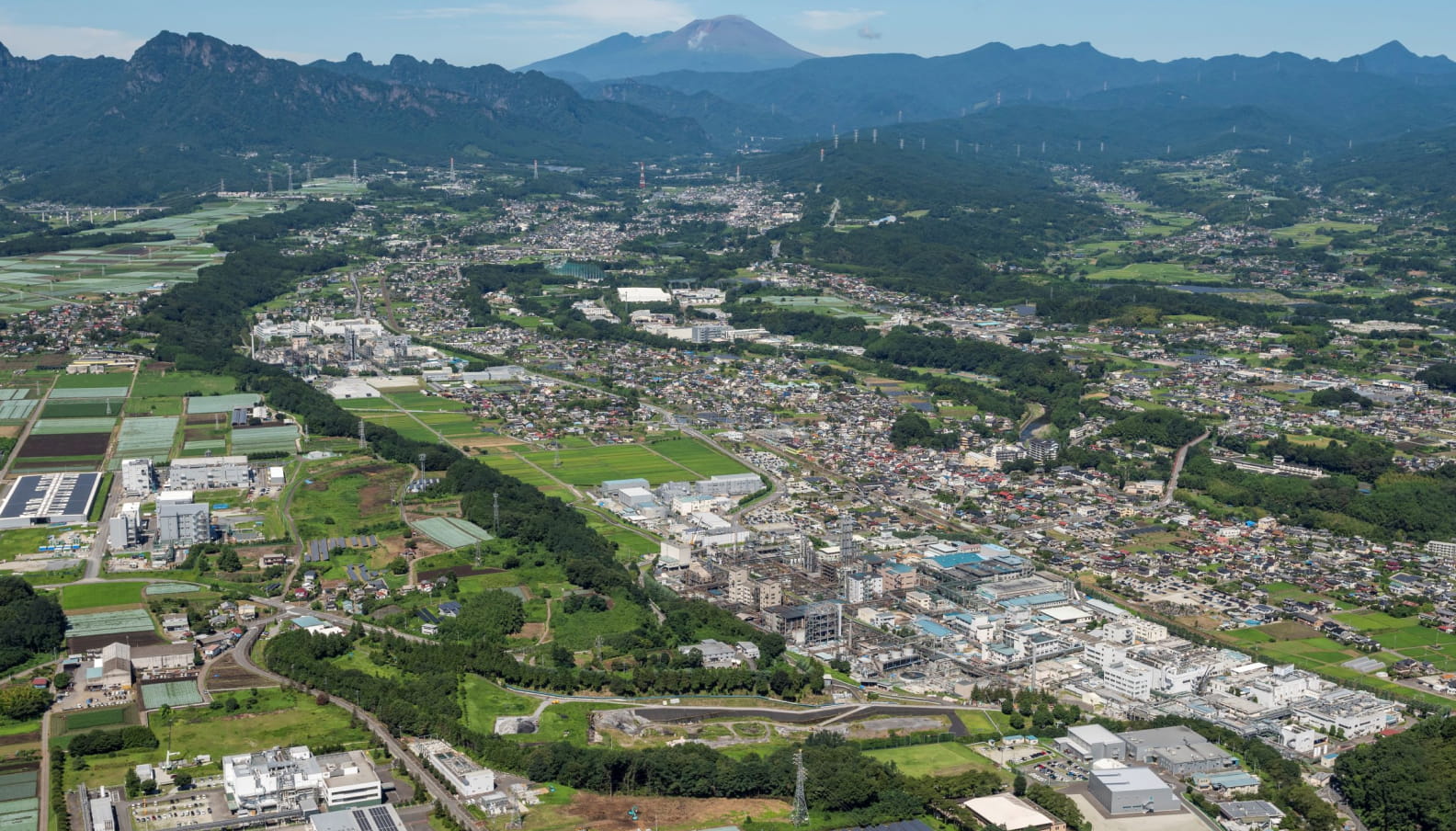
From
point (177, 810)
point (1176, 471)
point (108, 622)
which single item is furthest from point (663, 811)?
point (1176, 471)

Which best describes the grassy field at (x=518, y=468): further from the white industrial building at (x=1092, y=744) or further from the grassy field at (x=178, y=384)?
the white industrial building at (x=1092, y=744)

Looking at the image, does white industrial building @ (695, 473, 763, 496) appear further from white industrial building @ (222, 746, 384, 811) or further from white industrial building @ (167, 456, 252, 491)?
white industrial building @ (222, 746, 384, 811)

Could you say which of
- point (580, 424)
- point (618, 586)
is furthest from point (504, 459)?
point (618, 586)

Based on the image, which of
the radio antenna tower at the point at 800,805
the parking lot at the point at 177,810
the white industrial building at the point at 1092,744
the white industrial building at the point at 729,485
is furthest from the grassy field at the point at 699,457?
the parking lot at the point at 177,810

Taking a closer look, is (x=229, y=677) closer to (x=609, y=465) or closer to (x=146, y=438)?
(x=609, y=465)

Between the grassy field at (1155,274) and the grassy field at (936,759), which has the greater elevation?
the grassy field at (1155,274)

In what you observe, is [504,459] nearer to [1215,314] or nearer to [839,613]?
[839,613]

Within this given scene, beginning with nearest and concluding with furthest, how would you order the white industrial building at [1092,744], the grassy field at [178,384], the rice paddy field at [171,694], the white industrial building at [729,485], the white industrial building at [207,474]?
1. the white industrial building at [1092,744]
2. the rice paddy field at [171,694]
3. the white industrial building at [207,474]
4. the white industrial building at [729,485]
5. the grassy field at [178,384]
